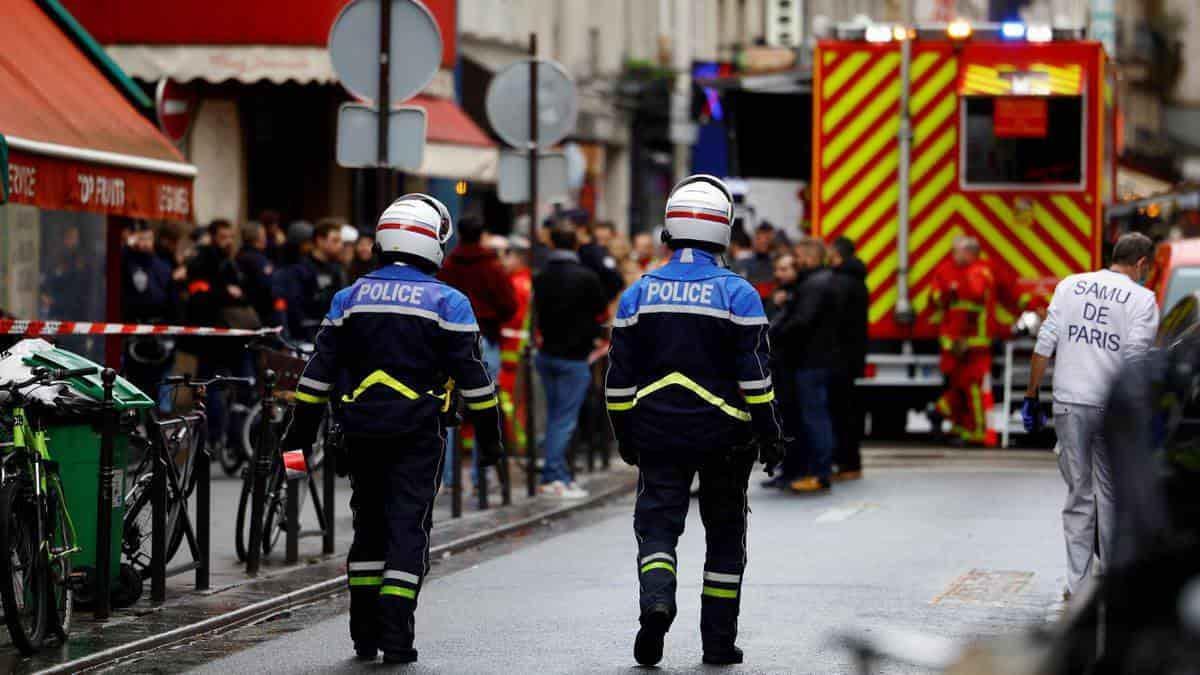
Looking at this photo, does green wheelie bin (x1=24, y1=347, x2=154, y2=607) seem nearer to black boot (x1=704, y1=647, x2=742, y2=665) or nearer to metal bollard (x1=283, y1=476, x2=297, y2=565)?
metal bollard (x1=283, y1=476, x2=297, y2=565)

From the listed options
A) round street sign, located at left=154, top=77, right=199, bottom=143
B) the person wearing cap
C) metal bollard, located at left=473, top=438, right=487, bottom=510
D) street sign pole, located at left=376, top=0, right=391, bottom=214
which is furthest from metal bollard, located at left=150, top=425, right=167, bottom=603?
the person wearing cap

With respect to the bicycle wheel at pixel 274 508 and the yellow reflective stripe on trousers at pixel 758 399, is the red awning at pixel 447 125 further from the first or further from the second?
the yellow reflective stripe on trousers at pixel 758 399

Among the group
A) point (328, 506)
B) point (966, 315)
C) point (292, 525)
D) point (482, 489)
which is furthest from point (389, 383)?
point (966, 315)

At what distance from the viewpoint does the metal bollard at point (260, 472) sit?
11.5 metres

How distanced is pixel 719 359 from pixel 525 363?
743 centimetres

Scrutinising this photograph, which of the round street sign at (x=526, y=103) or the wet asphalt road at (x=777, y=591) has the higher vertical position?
the round street sign at (x=526, y=103)

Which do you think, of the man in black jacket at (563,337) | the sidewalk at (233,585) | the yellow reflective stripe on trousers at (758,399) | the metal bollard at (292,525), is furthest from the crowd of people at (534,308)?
the yellow reflective stripe on trousers at (758,399)

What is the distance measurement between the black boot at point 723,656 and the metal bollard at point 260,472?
3.31 m

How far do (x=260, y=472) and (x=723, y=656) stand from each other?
11.7ft

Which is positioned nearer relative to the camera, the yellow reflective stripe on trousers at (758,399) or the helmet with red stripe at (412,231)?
the yellow reflective stripe on trousers at (758,399)

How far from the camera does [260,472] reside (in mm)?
11680

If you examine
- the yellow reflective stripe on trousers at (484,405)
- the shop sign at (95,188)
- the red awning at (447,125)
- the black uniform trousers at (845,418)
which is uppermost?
the red awning at (447,125)

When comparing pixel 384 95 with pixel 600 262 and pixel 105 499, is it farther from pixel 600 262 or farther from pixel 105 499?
pixel 600 262

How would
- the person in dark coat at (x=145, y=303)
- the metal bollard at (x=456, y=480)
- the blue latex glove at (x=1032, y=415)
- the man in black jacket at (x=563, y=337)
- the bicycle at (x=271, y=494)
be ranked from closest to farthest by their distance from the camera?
the blue latex glove at (x=1032, y=415) < the bicycle at (x=271, y=494) < the metal bollard at (x=456, y=480) < the man in black jacket at (x=563, y=337) < the person in dark coat at (x=145, y=303)
